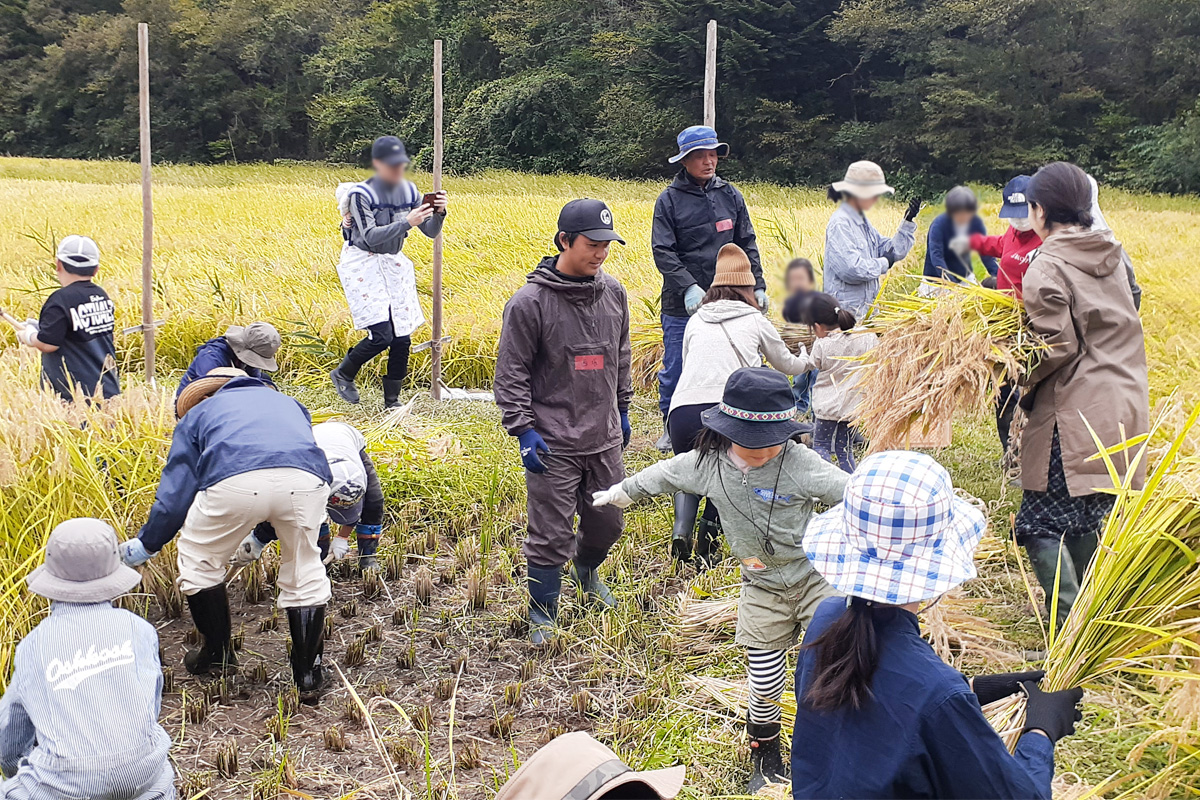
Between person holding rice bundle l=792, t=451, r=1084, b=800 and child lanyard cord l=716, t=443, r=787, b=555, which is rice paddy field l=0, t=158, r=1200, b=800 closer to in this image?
child lanyard cord l=716, t=443, r=787, b=555

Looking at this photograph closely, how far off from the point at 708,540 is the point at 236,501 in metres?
2.13

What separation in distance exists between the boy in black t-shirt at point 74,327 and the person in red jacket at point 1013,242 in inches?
160

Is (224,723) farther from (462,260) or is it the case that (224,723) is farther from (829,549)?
(462,260)

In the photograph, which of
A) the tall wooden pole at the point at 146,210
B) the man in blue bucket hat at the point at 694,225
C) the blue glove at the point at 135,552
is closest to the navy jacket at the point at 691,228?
the man in blue bucket hat at the point at 694,225

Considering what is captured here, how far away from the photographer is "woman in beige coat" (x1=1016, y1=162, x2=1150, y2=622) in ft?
10.7

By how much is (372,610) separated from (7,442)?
1.54 metres

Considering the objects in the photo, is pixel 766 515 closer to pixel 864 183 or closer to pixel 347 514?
pixel 347 514

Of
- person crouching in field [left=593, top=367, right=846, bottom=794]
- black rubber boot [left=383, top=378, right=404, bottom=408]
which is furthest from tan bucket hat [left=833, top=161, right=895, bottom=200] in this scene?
black rubber boot [left=383, top=378, right=404, bottom=408]

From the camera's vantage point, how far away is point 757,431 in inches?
112

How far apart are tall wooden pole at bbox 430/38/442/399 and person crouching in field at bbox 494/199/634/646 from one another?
2720 millimetres

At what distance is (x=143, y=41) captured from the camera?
20.9ft

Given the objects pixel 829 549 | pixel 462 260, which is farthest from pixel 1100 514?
pixel 462 260

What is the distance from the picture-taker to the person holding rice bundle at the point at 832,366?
4.50 metres

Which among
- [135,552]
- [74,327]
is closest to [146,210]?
[74,327]
